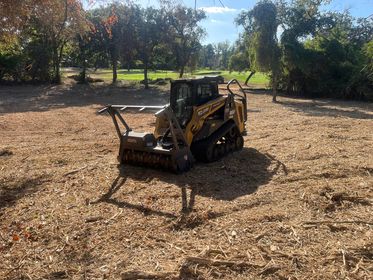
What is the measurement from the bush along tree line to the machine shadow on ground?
47.4 feet

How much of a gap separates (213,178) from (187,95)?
69.3 inches

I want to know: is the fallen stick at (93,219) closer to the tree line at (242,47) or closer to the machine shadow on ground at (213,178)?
the machine shadow on ground at (213,178)

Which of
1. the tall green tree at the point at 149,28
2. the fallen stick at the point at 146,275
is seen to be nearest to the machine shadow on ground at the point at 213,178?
the fallen stick at the point at 146,275

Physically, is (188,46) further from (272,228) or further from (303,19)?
(272,228)

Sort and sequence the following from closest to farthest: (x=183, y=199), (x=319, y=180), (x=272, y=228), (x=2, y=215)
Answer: (x=272, y=228)
(x=2, y=215)
(x=183, y=199)
(x=319, y=180)

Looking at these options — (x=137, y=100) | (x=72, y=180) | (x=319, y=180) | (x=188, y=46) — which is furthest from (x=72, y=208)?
(x=188, y=46)

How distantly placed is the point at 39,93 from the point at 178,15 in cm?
1081

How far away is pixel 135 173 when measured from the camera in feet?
22.8

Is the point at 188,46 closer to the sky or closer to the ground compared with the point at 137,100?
closer to the sky

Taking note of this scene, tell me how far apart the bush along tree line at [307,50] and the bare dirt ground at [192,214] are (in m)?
12.5

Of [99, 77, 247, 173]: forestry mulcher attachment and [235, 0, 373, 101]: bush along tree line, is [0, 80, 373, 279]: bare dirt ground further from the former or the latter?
[235, 0, 373, 101]: bush along tree line

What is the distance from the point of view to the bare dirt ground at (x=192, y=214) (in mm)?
3861

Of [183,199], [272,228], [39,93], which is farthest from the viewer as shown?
[39,93]

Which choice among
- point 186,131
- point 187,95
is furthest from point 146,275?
point 187,95
